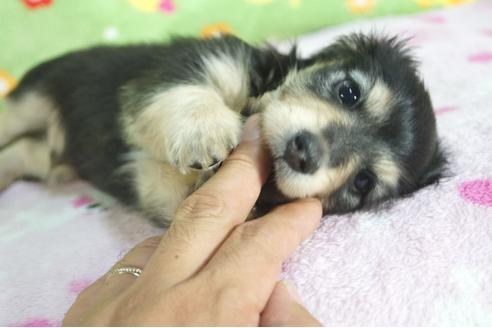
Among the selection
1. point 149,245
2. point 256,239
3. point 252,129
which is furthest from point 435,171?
point 149,245

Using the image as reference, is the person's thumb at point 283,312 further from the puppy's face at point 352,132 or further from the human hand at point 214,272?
the puppy's face at point 352,132

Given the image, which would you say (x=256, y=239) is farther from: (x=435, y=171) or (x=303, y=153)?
(x=435, y=171)

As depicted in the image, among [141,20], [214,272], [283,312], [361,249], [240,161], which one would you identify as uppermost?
[141,20]

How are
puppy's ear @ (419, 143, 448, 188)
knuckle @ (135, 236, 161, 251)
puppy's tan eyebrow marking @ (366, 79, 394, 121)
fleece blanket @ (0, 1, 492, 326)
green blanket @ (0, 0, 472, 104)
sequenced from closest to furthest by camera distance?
1. fleece blanket @ (0, 1, 492, 326)
2. knuckle @ (135, 236, 161, 251)
3. puppy's tan eyebrow marking @ (366, 79, 394, 121)
4. puppy's ear @ (419, 143, 448, 188)
5. green blanket @ (0, 0, 472, 104)

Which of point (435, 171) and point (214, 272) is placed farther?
point (435, 171)

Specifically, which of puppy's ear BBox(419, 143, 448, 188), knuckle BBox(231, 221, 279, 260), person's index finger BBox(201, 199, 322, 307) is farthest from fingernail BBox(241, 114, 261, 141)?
puppy's ear BBox(419, 143, 448, 188)

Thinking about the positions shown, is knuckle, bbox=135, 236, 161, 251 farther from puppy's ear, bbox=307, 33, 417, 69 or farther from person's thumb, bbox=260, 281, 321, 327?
puppy's ear, bbox=307, 33, 417, 69

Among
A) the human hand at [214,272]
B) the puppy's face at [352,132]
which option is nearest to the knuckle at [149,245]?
the human hand at [214,272]
